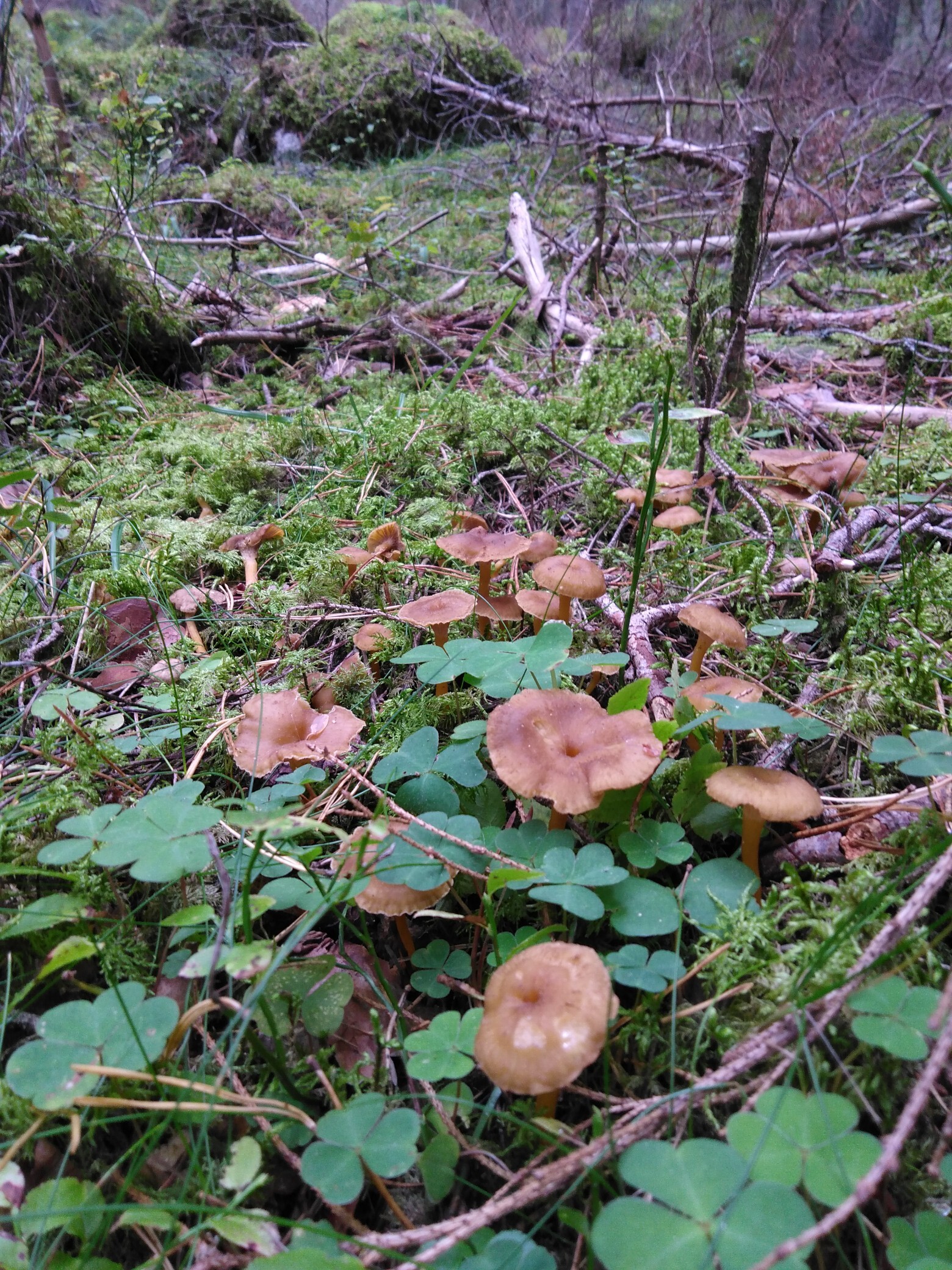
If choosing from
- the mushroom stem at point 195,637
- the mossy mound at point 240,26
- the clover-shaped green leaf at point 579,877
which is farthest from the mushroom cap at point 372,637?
the mossy mound at point 240,26

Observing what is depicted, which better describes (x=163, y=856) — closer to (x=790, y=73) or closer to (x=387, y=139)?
(x=387, y=139)

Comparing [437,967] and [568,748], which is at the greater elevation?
[568,748]

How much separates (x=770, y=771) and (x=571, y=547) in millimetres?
1225

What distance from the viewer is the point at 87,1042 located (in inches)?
41.4

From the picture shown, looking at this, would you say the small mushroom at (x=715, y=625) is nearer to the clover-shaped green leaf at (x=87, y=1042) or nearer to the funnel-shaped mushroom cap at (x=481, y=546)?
the funnel-shaped mushroom cap at (x=481, y=546)

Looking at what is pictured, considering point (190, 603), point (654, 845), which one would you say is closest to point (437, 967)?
point (654, 845)

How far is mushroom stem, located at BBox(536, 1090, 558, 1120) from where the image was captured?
1005mm

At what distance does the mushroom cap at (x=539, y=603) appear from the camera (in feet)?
6.12

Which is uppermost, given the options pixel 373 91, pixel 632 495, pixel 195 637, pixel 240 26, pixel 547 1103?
pixel 240 26

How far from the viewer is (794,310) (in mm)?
4742

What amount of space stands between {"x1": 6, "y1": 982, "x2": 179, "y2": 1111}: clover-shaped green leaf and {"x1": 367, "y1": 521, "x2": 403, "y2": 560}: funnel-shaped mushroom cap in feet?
4.73

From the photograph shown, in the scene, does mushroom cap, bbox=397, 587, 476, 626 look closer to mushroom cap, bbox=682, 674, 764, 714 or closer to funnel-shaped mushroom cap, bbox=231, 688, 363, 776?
funnel-shaped mushroom cap, bbox=231, 688, 363, 776

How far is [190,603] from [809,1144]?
6.86ft

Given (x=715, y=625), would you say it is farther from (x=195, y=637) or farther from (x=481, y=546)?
(x=195, y=637)
